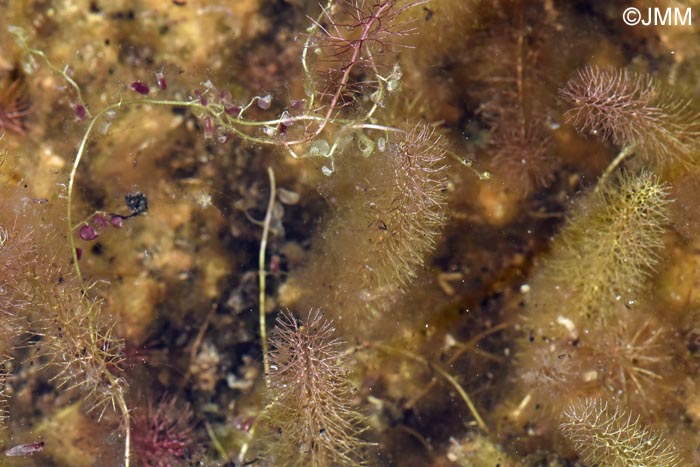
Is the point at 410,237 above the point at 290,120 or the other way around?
the other way around

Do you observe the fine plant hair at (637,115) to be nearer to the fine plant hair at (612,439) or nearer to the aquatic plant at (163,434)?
the fine plant hair at (612,439)

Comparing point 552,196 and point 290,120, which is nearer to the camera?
point 290,120

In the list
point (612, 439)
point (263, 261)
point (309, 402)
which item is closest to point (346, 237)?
point (263, 261)

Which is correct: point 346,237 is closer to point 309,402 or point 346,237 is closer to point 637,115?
point 309,402

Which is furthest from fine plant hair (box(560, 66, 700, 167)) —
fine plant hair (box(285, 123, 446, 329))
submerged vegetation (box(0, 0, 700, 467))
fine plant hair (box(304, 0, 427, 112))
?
fine plant hair (box(304, 0, 427, 112))

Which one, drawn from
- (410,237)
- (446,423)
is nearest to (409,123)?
(410,237)

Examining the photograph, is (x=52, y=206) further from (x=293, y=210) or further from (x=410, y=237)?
(x=410, y=237)
